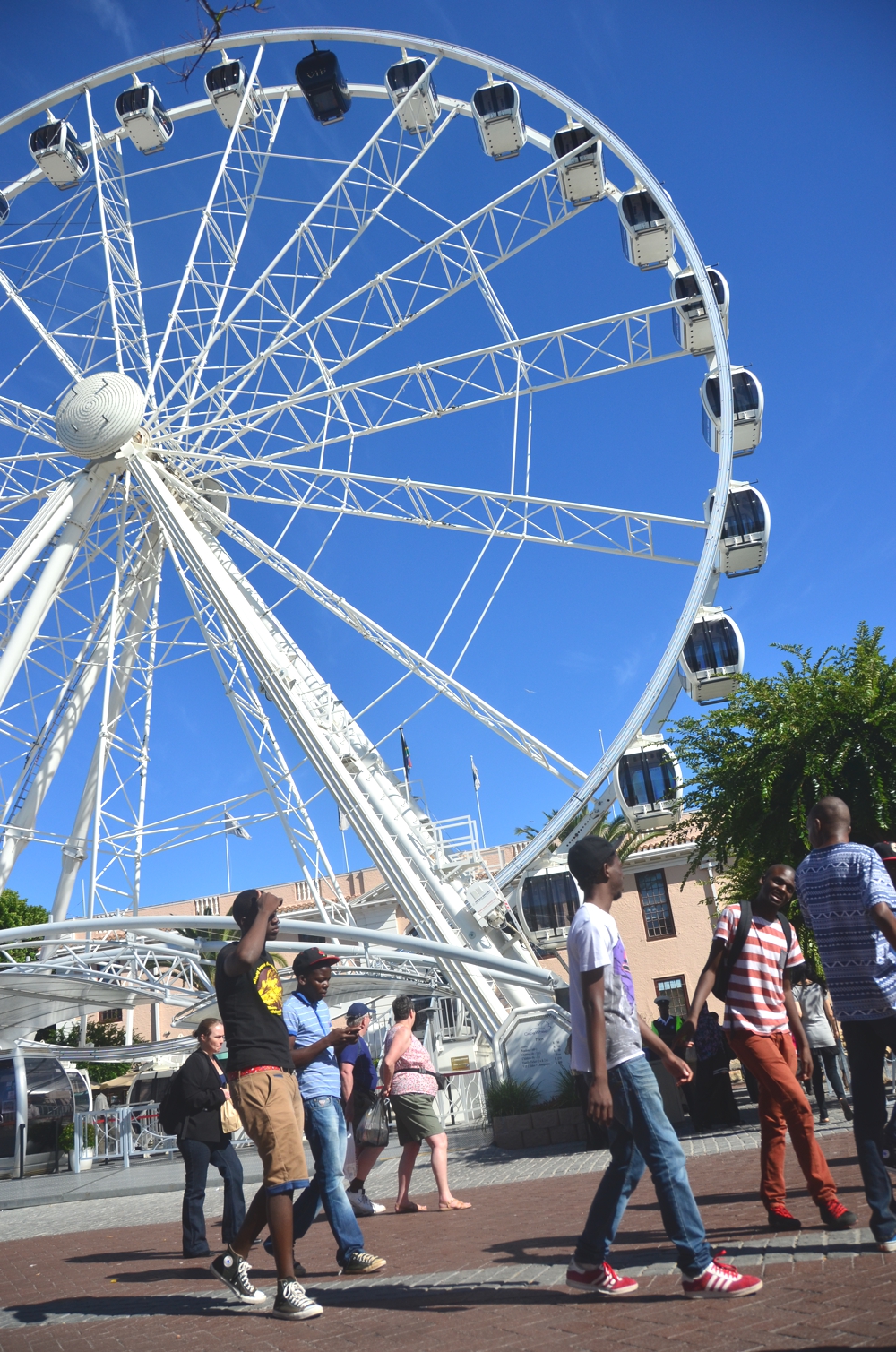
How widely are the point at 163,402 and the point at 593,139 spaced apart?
9323 millimetres

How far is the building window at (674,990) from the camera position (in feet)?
124

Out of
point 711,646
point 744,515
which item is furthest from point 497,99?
point 711,646

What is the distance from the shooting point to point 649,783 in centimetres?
1600

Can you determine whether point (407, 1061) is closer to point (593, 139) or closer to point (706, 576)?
point (706, 576)

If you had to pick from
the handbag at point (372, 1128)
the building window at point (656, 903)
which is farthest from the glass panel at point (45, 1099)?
the building window at point (656, 903)

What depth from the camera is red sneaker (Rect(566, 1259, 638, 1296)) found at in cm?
423

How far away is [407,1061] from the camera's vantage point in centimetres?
836

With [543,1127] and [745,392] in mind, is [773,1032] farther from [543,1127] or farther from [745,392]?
[745,392]

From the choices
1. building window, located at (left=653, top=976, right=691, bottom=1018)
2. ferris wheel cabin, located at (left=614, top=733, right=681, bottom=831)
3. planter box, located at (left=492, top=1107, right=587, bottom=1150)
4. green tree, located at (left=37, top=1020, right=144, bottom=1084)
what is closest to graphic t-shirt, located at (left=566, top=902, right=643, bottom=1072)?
planter box, located at (left=492, top=1107, right=587, bottom=1150)

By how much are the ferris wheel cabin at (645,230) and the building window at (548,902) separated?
1125cm

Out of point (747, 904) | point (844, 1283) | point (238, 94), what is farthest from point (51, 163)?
point (844, 1283)

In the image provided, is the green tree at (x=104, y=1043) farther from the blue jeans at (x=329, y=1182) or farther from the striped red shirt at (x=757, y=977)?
the striped red shirt at (x=757, y=977)

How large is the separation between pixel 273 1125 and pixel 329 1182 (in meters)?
0.74

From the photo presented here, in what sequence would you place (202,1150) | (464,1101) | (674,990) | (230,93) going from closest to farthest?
1. (202,1150)
2. (464,1101)
3. (230,93)
4. (674,990)
